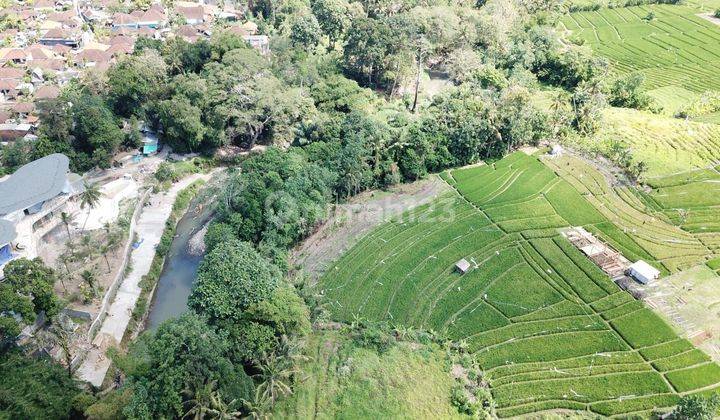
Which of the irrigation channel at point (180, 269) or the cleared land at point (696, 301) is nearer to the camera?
the cleared land at point (696, 301)

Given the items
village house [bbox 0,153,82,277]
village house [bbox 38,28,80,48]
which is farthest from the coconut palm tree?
village house [bbox 38,28,80,48]

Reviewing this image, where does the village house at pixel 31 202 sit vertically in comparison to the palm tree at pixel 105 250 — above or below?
above

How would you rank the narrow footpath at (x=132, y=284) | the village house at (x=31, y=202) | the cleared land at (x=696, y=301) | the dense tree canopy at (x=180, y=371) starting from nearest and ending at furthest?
the dense tree canopy at (x=180, y=371) → the cleared land at (x=696, y=301) → the narrow footpath at (x=132, y=284) → the village house at (x=31, y=202)

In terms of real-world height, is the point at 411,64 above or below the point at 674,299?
above

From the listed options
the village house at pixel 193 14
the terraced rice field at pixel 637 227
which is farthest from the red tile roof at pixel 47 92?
the terraced rice field at pixel 637 227

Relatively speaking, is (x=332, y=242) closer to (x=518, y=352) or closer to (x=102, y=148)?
(x=518, y=352)

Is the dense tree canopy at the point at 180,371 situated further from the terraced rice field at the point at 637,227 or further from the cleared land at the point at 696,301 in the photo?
the terraced rice field at the point at 637,227

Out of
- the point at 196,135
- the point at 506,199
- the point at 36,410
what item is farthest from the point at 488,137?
the point at 36,410

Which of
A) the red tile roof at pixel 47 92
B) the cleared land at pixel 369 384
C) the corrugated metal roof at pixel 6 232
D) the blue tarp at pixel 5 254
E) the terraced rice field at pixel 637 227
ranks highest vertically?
the red tile roof at pixel 47 92
